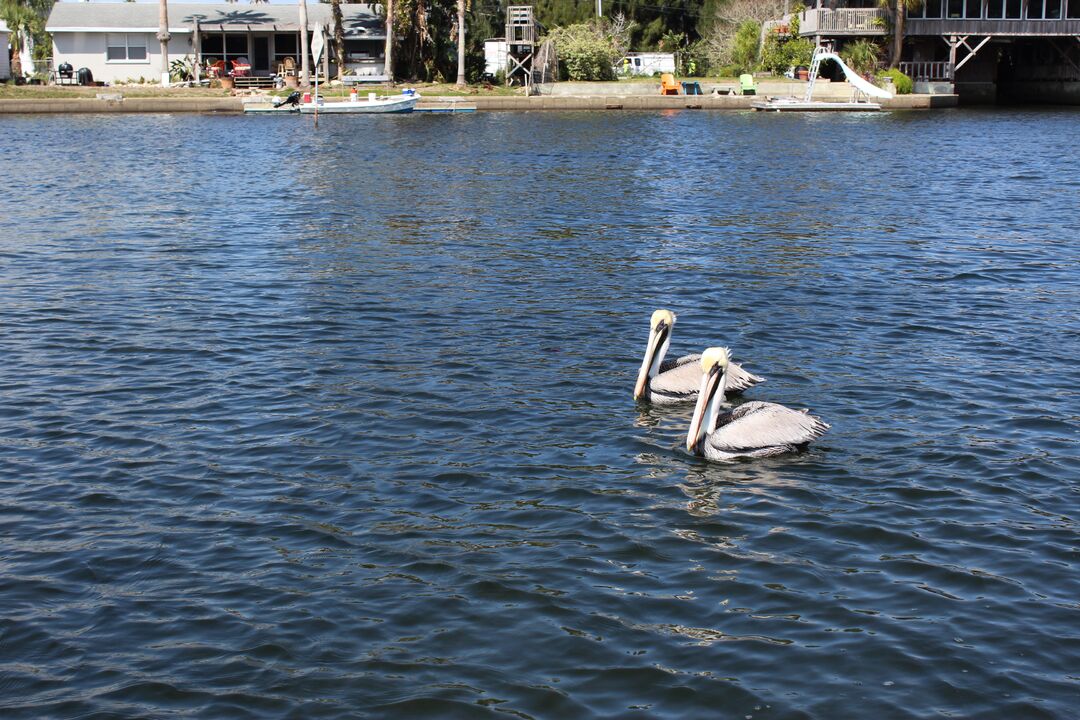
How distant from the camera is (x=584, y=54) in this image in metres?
68.6

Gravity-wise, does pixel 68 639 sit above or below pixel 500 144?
below

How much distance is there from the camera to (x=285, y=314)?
15.9m

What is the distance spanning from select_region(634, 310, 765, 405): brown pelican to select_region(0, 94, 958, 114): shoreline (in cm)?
5262

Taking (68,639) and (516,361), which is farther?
(516,361)

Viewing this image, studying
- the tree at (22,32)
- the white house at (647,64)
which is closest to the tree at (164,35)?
the tree at (22,32)

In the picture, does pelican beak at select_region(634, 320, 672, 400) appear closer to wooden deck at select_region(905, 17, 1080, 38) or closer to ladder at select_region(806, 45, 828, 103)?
ladder at select_region(806, 45, 828, 103)

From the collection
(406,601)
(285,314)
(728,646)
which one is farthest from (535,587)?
(285,314)

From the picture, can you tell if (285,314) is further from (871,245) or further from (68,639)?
(871,245)

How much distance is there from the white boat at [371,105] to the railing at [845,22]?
2285cm

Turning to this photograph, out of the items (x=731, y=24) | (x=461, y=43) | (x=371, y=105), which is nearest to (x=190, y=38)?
(x=461, y=43)

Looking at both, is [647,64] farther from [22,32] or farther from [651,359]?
[651,359]

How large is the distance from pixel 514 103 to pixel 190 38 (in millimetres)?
25474

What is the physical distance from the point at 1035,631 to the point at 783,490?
2.65 metres

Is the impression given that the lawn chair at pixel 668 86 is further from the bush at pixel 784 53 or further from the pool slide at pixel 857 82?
the pool slide at pixel 857 82
